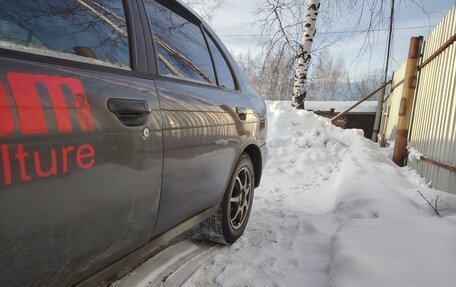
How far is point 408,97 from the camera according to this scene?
625 cm

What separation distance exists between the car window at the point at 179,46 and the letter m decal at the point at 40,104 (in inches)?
26.0

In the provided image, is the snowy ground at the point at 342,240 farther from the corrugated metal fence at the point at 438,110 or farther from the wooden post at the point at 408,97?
the wooden post at the point at 408,97

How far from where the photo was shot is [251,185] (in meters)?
3.32

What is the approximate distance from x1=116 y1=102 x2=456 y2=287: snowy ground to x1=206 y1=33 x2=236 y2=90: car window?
4.49 ft

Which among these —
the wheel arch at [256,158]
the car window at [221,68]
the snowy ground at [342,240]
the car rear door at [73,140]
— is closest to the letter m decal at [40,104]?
the car rear door at [73,140]

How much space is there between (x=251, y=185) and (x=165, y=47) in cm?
173

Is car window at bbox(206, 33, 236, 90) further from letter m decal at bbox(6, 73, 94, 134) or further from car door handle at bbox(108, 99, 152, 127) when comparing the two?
letter m decal at bbox(6, 73, 94, 134)

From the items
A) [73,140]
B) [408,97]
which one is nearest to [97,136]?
[73,140]

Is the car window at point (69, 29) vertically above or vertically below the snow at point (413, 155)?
above

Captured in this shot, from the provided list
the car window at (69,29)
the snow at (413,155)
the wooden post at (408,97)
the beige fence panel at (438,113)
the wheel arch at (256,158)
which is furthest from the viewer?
the wooden post at (408,97)

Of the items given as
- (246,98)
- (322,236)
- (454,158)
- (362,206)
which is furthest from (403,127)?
(246,98)

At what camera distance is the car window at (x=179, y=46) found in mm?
1944

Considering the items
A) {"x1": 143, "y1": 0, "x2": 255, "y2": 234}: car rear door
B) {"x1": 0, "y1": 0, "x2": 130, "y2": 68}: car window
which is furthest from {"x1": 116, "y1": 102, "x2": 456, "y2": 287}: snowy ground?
{"x1": 0, "y1": 0, "x2": 130, "y2": 68}: car window

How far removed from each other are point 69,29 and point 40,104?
437 mm
